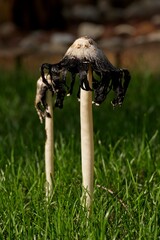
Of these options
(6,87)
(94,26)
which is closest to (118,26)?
(94,26)

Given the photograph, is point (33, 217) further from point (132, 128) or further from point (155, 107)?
point (155, 107)

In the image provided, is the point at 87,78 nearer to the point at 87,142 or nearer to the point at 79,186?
the point at 87,142

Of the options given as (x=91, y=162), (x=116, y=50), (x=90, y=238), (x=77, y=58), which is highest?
(x=116, y=50)

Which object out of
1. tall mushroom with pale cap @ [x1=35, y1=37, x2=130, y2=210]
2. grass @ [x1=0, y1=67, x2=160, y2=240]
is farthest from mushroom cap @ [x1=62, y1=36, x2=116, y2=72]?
grass @ [x1=0, y1=67, x2=160, y2=240]

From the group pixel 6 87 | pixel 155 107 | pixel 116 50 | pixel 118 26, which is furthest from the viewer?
pixel 118 26

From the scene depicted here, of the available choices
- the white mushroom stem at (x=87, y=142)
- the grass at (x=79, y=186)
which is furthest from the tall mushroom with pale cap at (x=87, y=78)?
the grass at (x=79, y=186)

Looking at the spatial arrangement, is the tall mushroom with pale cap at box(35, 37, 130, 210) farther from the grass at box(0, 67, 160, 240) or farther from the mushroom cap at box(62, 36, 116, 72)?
the grass at box(0, 67, 160, 240)

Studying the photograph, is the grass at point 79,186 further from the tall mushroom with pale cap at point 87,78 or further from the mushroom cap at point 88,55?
the mushroom cap at point 88,55
